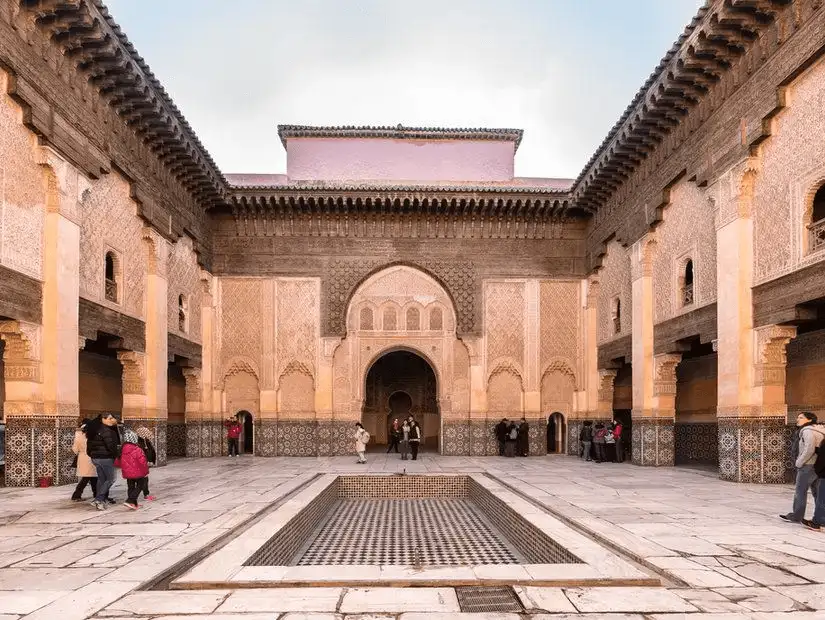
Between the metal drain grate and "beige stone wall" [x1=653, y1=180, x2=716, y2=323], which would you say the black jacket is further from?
"beige stone wall" [x1=653, y1=180, x2=716, y2=323]

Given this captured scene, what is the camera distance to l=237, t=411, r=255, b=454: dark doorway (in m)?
14.6

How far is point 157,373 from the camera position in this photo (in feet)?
37.5

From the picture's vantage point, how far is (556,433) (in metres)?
14.9

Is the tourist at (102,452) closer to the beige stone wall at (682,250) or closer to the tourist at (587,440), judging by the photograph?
the beige stone wall at (682,250)

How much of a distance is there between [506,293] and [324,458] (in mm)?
4848

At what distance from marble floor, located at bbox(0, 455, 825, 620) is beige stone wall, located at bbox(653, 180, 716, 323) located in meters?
2.82

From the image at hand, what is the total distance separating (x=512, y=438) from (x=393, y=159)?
6.80 m

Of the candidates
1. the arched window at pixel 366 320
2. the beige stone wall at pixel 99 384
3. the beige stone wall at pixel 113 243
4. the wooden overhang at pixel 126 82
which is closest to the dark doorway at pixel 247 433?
the beige stone wall at pixel 99 384

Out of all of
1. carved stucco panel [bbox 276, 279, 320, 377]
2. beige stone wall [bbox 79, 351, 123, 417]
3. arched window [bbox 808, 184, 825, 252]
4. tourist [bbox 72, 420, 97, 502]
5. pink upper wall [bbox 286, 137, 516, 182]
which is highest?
pink upper wall [bbox 286, 137, 516, 182]

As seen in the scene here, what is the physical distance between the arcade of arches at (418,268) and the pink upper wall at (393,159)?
55mm

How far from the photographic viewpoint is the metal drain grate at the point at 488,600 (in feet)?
10.8

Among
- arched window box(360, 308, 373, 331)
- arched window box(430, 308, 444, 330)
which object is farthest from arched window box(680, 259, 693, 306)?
arched window box(360, 308, 373, 331)

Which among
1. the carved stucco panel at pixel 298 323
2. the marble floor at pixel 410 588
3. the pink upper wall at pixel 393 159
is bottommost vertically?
the marble floor at pixel 410 588

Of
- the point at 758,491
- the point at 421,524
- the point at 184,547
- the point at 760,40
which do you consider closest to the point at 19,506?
the point at 184,547
